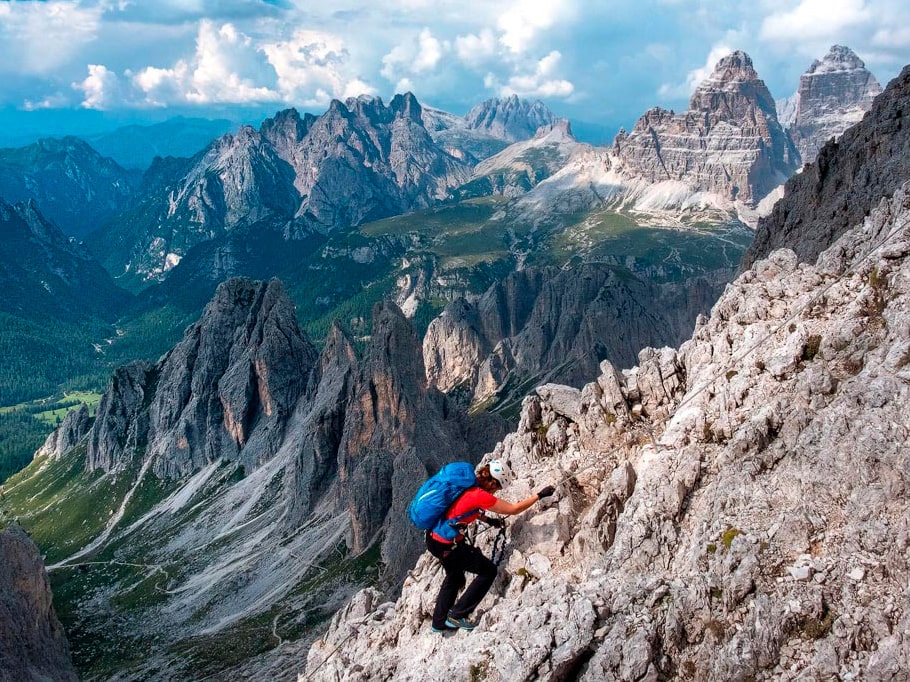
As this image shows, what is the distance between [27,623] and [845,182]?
9613 cm

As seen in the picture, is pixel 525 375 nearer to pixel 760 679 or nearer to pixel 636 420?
pixel 636 420

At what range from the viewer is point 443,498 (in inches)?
848

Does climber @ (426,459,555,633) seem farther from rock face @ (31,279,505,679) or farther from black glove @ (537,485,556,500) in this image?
rock face @ (31,279,505,679)

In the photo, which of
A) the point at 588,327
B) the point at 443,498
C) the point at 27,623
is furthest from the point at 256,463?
the point at 443,498

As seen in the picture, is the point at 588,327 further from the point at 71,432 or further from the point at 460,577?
the point at 460,577

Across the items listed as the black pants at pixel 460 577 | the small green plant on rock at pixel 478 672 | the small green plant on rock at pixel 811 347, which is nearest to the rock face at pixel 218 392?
the black pants at pixel 460 577

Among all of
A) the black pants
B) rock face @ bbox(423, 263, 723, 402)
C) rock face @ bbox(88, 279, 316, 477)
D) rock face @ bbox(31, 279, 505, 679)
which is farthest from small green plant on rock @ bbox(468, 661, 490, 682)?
rock face @ bbox(423, 263, 723, 402)

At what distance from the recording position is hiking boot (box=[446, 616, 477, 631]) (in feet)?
71.5

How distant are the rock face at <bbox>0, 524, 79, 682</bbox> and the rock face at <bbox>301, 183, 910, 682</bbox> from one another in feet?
215

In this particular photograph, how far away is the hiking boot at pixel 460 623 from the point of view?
71.5 ft

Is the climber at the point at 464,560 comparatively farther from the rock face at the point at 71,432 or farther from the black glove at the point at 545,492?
the rock face at the point at 71,432

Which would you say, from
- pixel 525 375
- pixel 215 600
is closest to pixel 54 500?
pixel 215 600

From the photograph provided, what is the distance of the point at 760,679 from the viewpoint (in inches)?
605

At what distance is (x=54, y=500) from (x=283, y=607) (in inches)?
3719
